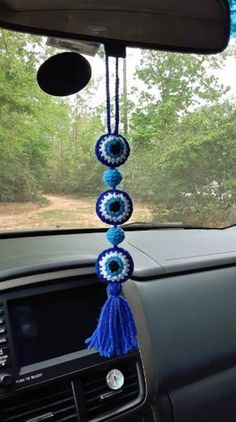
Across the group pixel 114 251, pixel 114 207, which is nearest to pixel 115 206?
pixel 114 207

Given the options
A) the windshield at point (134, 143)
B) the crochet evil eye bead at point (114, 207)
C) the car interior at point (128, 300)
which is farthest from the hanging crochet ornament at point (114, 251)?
the windshield at point (134, 143)

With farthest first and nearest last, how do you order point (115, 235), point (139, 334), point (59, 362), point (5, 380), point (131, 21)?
point (139, 334) → point (59, 362) → point (5, 380) → point (115, 235) → point (131, 21)

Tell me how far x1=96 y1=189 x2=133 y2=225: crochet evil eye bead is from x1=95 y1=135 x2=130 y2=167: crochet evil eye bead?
0.06 m

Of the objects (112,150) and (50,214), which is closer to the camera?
(112,150)

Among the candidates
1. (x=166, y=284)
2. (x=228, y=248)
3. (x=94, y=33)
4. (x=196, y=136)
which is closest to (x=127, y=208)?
(x=94, y=33)

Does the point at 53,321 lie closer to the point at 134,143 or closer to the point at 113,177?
the point at 113,177

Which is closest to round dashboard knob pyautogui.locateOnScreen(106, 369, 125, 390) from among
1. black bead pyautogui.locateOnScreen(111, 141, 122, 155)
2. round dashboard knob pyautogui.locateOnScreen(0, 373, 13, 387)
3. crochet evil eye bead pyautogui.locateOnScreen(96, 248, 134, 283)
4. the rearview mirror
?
round dashboard knob pyautogui.locateOnScreen(0, 373, 13, 387)

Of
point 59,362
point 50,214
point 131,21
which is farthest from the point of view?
point 50,214

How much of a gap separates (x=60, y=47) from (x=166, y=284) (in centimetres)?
105

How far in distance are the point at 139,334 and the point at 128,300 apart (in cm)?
12

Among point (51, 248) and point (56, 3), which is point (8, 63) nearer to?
point (51, 248)

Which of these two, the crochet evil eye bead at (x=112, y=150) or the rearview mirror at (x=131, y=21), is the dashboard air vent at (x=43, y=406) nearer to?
the crochet evil eye bead at (x=112, y=150)

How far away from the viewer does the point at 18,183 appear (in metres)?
2.24

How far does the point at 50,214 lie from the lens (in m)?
2.20
